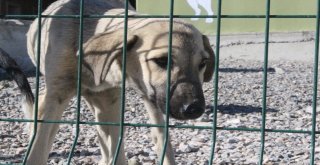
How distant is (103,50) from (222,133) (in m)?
2.95

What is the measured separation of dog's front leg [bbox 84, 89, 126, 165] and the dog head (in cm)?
96

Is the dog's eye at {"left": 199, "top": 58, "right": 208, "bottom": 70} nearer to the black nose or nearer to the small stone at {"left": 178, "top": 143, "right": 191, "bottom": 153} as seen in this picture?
the black nose

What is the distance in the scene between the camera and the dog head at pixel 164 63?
3.96m

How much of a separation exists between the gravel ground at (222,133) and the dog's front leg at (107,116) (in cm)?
22

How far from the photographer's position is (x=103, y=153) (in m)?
5.88

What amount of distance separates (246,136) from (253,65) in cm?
980

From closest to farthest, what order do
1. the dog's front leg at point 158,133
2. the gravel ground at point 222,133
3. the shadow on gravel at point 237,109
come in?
1. the dog's front leg at point 158,133
2. the gravel ground at point 222,133
3. the shadow on gravel at point 237,109

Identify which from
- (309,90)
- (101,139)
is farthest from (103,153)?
(309,90)

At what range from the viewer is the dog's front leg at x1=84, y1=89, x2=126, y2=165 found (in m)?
5.59

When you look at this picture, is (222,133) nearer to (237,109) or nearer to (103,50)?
(237,109)

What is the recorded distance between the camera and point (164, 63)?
4.29 m

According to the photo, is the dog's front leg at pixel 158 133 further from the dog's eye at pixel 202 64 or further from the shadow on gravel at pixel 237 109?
A: the shadow on gravel at pixel 237 109

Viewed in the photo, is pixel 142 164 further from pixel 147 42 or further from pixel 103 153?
pixel 147 42

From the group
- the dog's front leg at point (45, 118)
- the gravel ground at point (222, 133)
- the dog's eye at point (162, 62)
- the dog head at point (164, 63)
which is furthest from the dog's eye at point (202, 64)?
the gravel ground at point (222, 133)
